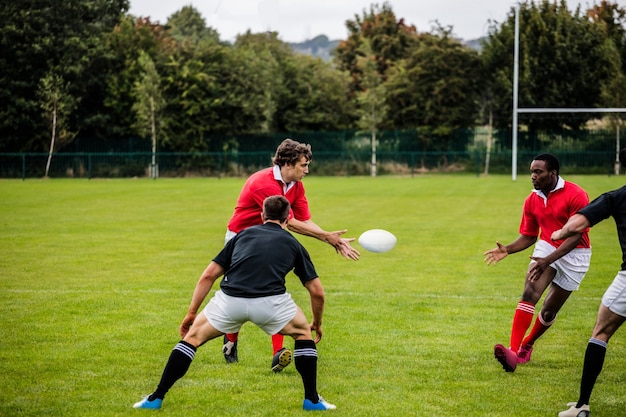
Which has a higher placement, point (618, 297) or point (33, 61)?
point (33, 61)

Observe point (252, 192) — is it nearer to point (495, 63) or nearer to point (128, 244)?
point (128, 244)

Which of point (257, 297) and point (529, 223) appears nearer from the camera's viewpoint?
point (257, 297)

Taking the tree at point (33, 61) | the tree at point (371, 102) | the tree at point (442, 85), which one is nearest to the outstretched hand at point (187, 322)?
the tree at point (33, 61)

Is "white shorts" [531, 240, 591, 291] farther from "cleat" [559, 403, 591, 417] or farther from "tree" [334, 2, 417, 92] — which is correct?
"tree" [334, 2, 417, 92]

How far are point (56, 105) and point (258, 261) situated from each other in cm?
5072

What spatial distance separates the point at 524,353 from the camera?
28.3 feet

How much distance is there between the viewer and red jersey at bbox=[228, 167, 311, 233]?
798 centimetres

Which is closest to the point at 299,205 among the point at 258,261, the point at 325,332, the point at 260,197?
the point at 260,197

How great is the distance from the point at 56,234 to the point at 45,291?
8.48m

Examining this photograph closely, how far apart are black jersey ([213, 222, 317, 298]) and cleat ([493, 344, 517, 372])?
8.26 feet

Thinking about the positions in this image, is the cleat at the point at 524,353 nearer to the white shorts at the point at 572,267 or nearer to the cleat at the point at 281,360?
the white shorts at the point at 572,267

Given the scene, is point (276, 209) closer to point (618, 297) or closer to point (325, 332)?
point (618, 297)

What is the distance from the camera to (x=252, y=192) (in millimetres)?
8039

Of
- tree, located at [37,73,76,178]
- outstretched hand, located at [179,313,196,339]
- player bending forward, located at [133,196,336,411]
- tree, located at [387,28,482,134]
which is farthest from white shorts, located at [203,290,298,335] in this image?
tree, located at [387,28,482,134]
